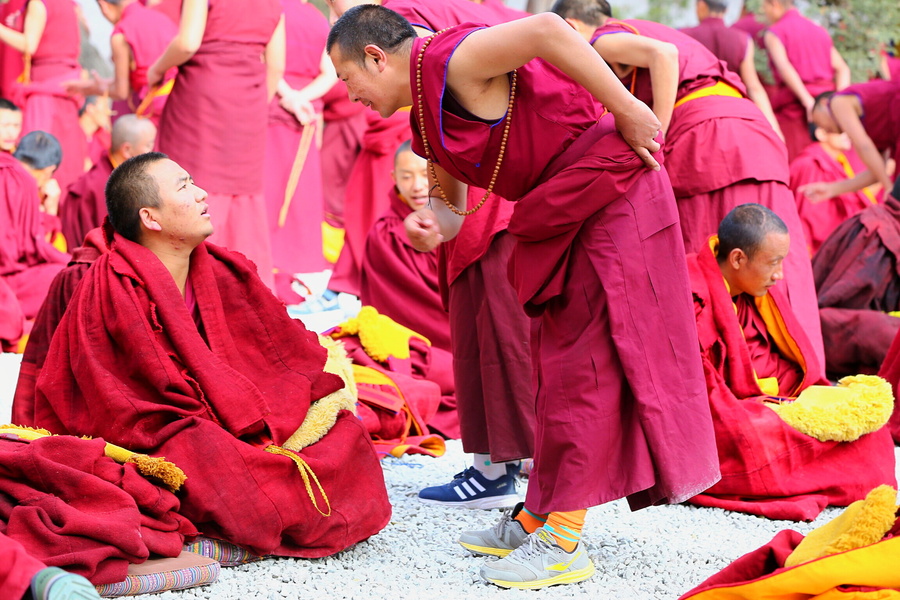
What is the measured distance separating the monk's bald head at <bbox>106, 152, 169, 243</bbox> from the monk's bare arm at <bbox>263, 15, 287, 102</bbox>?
10.4 feet

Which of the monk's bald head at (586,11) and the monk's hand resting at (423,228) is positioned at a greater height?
the monk's bald head at (586,11)

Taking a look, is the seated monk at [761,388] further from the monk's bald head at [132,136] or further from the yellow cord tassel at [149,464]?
the monk's bald head at [132,136]

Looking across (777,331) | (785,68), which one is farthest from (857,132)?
(777,331)

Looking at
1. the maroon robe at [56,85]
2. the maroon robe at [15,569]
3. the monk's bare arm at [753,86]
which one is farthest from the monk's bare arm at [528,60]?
the maroon robe at [56,85]

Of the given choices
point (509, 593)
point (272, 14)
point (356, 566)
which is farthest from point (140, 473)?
point (272, 14)

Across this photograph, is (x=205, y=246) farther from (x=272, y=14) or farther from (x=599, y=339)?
(x=272, y=14)

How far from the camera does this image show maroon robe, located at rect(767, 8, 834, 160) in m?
8.70

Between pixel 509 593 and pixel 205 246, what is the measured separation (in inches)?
52.4

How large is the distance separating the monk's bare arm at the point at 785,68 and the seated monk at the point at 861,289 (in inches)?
122

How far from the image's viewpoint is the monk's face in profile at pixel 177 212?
3.01 metres

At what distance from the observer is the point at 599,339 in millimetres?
2684

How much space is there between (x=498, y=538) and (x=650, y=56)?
1904 millimetres

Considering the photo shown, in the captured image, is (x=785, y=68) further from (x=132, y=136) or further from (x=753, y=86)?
(x=132, y=136)

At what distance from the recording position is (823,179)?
781 centimetres
